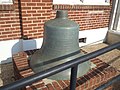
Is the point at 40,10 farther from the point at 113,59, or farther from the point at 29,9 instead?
the point at 113,59

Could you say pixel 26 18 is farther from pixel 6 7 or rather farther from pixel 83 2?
pixel 83 2

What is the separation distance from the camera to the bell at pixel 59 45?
92.0 inches

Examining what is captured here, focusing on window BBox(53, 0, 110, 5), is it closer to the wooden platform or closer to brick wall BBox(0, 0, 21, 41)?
brick wall BBox(0, 0, 21, 41)

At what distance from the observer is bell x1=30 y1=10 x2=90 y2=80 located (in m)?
2.34

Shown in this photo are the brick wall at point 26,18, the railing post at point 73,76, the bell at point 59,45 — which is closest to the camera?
the railing post at point 73,76

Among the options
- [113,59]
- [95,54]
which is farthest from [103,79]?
[113,59]

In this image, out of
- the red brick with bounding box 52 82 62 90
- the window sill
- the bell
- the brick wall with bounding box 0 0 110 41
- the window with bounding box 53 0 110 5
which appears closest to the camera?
the red brick with bounding box 52 82 62 90

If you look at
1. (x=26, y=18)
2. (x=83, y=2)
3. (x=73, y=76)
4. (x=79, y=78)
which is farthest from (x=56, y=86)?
(x=83, y=2)

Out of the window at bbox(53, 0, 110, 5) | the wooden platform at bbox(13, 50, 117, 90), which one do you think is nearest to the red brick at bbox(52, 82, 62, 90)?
the wooden platform at bbox(13, 50, 117, 90)

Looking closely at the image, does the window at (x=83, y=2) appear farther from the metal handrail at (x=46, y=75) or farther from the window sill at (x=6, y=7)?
the metal handrail at (x=46, y=75)

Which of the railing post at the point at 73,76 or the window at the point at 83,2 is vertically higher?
the window at the point at 83,2

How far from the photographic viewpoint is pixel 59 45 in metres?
2.40

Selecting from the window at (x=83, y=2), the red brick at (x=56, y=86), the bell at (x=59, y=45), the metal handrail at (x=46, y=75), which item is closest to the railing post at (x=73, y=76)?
the metal handrail at (x=46, y=75)

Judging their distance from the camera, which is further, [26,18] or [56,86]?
[26,18]
